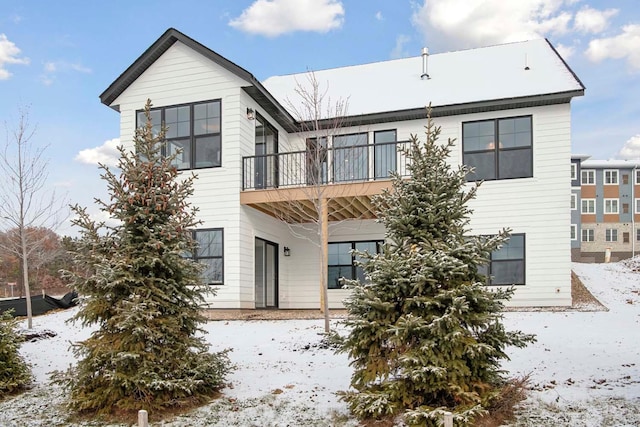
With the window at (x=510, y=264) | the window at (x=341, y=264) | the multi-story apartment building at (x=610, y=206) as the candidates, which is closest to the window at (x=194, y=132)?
the window at (x=341, y=264)

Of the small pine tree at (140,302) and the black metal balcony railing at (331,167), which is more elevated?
the black metal balcony railing at (331,167)

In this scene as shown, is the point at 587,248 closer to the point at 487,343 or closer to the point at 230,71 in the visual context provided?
the point at 230,71

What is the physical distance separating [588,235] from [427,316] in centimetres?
4348

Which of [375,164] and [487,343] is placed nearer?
[487,343]

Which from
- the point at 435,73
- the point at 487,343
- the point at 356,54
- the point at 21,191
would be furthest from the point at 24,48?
the point at 487,343

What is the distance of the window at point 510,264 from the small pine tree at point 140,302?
8664mm

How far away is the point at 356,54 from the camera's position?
1806 centimetres

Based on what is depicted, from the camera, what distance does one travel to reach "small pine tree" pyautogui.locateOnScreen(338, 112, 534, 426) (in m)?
4.88

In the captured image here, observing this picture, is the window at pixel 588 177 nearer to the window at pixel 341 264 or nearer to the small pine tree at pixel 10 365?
the window at pixel 341 264

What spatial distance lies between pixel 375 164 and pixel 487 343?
8878mm

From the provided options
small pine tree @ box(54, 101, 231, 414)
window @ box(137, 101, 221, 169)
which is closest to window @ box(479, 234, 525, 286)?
window @ box(137, 101, 221, 169)

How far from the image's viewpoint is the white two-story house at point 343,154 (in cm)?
1256

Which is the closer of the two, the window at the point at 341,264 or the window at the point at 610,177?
the window at the point at 341,264

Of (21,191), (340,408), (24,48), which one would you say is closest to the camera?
(340,408)
